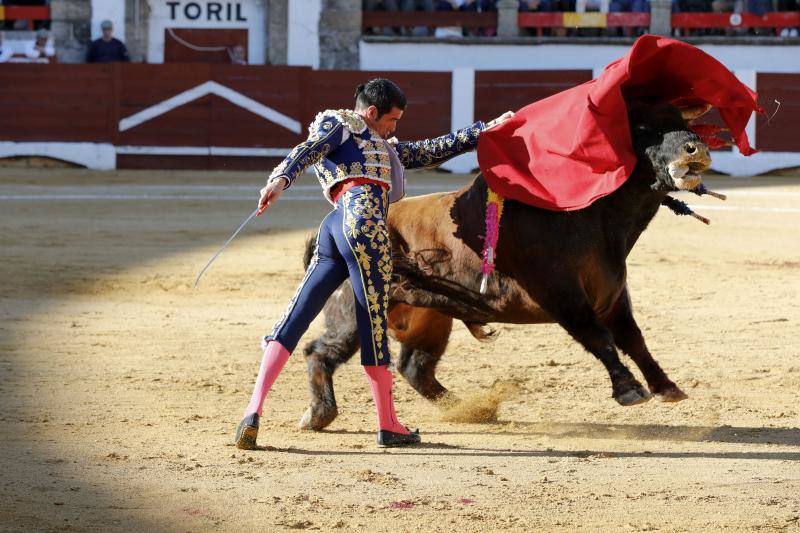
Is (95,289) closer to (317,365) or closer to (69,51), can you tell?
(317,365)

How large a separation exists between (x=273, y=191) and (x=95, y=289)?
3.75 meters

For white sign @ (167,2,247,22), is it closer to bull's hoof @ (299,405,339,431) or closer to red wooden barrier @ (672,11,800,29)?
red wooden barrier @ (672,11,800,29)

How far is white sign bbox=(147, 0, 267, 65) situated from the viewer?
53.9ft

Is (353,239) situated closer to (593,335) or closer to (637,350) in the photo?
(593,335)

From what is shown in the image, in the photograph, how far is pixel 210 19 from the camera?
16.6 meters

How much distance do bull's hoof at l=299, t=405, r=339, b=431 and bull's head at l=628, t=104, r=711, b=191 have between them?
1.21 m

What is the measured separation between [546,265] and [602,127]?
437 millimetres

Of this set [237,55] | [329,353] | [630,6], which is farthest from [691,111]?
[237,55]

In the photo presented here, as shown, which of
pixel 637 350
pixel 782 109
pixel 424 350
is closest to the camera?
pixel 637 350

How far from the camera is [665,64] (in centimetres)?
382

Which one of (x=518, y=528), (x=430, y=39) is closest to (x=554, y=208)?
(x=518, y=528)

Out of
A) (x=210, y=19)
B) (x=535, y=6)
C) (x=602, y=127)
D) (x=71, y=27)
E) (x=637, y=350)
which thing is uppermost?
(x=535, y=6)

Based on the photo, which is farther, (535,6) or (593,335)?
(535,6)

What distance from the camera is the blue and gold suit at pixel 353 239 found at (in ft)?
12.0
